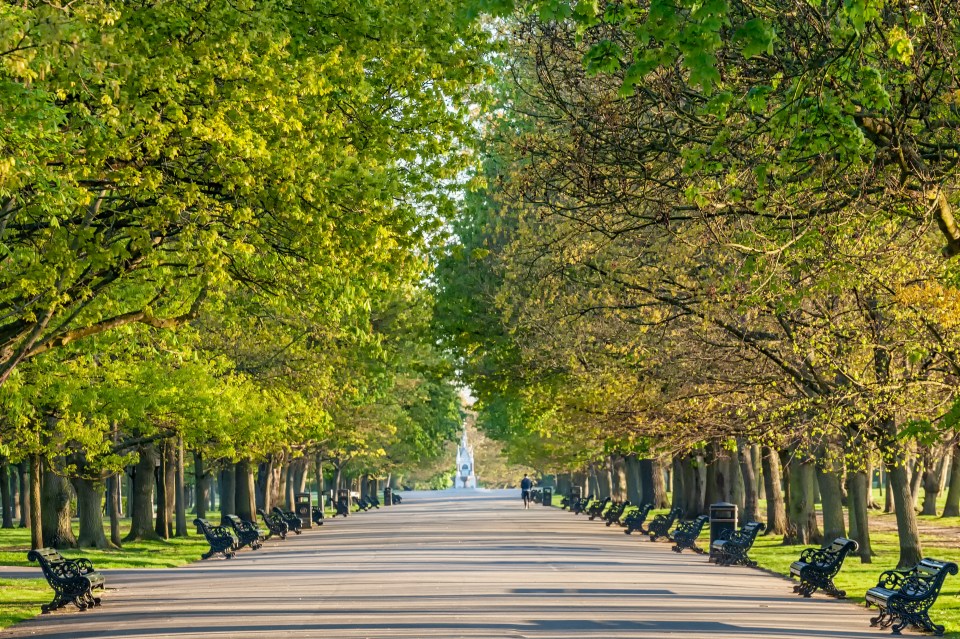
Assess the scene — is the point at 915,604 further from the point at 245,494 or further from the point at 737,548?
the point at 245,494

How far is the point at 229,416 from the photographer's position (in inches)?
1427

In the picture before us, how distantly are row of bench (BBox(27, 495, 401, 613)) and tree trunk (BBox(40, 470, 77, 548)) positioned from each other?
431cm

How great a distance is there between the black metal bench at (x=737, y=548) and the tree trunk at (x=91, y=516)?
56.0 ft

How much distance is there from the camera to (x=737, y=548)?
31406 millimetres

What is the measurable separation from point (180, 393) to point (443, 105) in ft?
50.7

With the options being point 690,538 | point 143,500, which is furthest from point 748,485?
point 143,500

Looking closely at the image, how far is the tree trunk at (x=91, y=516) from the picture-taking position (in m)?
39.6

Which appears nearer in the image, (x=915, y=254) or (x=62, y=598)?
(x=915, y=254)

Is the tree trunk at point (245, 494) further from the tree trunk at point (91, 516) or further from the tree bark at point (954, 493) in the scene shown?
the tree bark at point (954, 493)

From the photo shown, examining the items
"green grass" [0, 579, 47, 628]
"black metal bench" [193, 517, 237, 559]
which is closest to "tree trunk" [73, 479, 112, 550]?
"black metal bench" [193, 517, 237, 559]

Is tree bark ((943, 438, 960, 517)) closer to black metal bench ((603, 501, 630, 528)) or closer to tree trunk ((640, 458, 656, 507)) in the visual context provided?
tree trunk ((640, 458, 656, 507))

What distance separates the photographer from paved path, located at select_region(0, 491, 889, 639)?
17.4 metres

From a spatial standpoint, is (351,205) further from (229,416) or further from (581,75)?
(229,416)

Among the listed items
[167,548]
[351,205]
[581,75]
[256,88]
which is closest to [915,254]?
[581,75]
